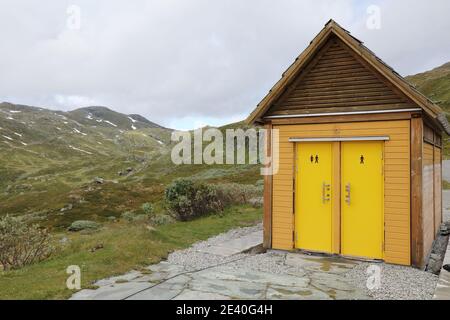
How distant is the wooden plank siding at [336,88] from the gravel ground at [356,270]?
3804 mm

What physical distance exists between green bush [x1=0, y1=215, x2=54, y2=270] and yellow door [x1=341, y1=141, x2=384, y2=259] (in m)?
8.05

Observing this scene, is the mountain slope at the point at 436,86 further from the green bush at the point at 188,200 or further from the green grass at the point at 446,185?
the green bush at the point at 188,200

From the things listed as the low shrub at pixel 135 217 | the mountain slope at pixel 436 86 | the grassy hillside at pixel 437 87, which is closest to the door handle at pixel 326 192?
the low shrub at pixel 135 217

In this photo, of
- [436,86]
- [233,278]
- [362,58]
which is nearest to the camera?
[233,278]

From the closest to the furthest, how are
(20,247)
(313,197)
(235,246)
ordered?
(313,197) < (20,247) < (235,246)

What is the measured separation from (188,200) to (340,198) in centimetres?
850

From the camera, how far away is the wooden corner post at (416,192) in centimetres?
872

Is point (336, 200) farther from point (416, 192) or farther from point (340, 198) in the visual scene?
point (416, 192)

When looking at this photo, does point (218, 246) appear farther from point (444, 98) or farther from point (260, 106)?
point (444, 98)

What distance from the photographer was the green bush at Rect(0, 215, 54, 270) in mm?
10037

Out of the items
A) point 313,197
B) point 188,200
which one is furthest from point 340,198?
point 188,200

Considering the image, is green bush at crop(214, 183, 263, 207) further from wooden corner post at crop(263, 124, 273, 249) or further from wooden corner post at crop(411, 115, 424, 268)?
wooden corner post at crop(411, 115, 424, 268)

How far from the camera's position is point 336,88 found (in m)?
9.84
